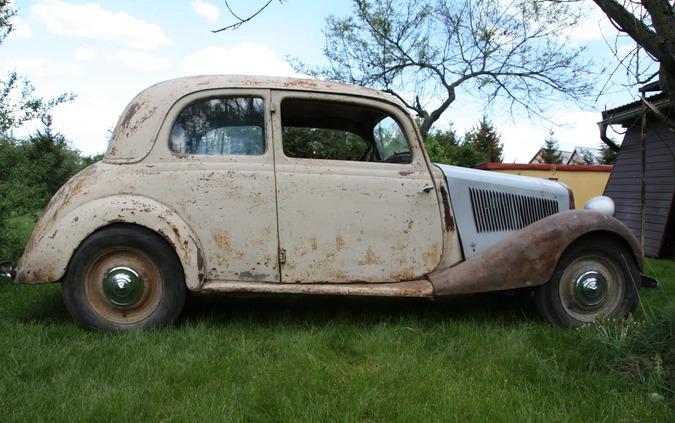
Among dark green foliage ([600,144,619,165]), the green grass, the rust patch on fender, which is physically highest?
dark green foliage ([600,144,619,165])

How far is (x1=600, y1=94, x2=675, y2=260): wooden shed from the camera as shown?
8.69 meters

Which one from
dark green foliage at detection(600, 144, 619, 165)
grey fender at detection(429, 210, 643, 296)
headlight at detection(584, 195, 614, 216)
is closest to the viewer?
grey fender at detection(429, 210, 643, 296)

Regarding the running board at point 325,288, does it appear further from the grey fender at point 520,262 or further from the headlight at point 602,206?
the headlight at point 602,206

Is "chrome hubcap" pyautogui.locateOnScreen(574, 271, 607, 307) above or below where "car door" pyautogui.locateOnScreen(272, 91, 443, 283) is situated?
below

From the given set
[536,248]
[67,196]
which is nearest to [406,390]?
[536,248]

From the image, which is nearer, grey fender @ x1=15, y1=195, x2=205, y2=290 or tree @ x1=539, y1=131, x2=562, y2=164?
grey fender @ x1=15, y1=195, x2=205, y2=290

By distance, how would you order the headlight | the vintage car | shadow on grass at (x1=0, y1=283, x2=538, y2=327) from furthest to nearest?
the headlight → shadow on grass at (x1=0, y1=283, x2=538, y2=327) → the vintage car

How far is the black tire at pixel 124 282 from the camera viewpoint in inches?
128

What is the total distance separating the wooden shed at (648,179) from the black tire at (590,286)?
17.1 ft

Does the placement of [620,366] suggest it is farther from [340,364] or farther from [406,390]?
[340,364]

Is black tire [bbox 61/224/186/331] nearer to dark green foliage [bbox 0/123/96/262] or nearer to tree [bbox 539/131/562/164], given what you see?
dark green foliage [bbox 0/123/96/262]

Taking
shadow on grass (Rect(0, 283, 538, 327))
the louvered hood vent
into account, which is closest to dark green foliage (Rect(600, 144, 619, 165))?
the louvered hood vent

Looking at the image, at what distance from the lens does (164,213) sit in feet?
10.7

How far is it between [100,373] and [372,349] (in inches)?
62.0
